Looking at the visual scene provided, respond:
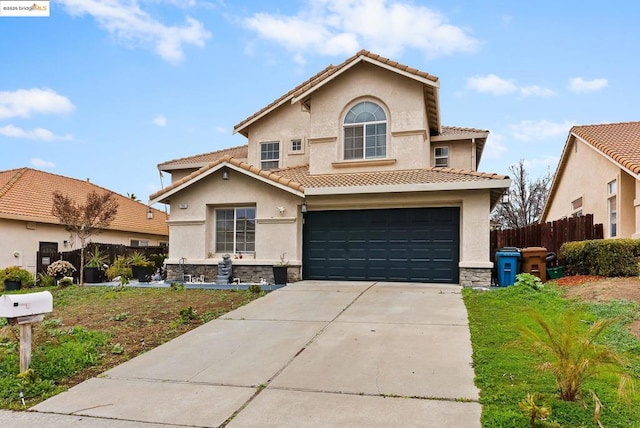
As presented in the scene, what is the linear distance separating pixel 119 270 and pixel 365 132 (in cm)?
1046

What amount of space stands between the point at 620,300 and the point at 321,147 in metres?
9.95

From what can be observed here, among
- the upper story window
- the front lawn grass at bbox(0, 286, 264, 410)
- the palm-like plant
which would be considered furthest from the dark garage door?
the palm-like plant

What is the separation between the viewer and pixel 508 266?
12945mm

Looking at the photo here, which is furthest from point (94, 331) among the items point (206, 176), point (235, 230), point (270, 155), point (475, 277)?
point (270, 155)

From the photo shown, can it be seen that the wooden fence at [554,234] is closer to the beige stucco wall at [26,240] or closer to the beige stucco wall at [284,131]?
the beige stucco wall at [284,131]

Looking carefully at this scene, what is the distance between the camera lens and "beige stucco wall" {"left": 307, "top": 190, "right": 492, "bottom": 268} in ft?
42.4

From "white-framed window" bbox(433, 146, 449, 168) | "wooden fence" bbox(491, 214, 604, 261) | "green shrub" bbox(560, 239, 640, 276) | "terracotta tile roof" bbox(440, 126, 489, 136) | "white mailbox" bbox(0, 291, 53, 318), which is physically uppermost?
"terracotta tile roof" bbox(440, 126, 489, 136)

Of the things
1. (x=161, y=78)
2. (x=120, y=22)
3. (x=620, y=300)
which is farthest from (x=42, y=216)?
(x=620, y=300)

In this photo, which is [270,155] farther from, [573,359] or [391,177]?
[573,359]

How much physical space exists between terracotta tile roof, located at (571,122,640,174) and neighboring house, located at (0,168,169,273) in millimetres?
22249

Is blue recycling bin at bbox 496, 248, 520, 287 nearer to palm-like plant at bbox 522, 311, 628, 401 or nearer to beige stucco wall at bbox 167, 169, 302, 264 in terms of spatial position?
beige stucco wall at bbox 167, 169, 302, 264

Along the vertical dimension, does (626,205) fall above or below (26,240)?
above

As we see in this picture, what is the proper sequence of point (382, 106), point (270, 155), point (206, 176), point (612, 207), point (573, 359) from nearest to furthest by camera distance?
1. point (573, 359)
2. point (206, 176)
3. point (382, 106)
4. point (612, 207)
5. point (270, 155)

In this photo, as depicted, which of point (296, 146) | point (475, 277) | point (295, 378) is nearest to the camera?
point (295, 378)
